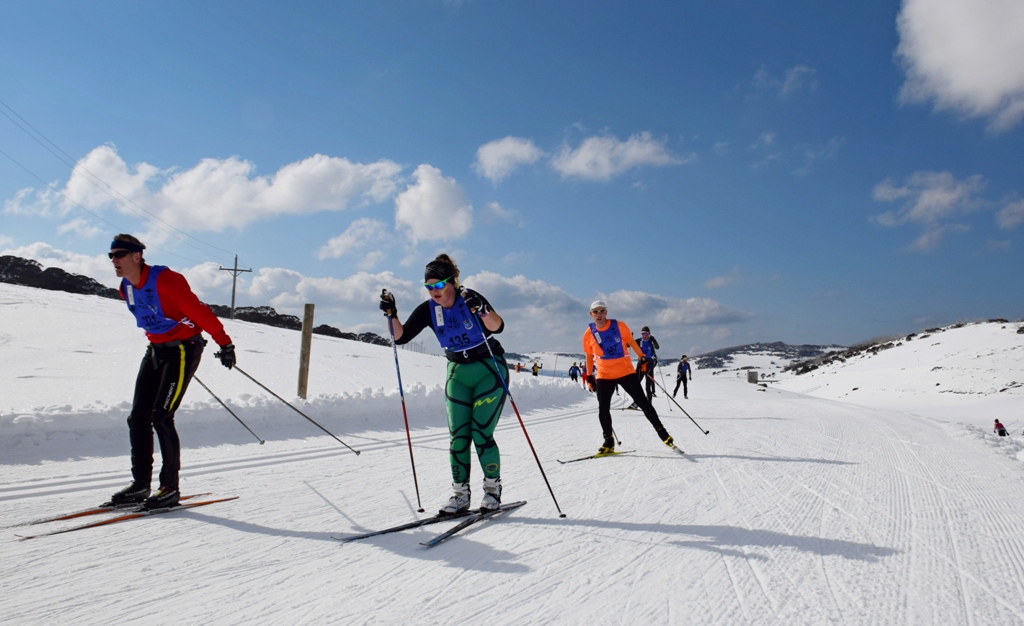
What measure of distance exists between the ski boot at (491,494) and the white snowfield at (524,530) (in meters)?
0.15

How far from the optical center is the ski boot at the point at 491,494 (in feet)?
12.4

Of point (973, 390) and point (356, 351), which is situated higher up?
point (356, 351)

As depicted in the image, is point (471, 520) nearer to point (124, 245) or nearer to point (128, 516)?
point (128, 516)

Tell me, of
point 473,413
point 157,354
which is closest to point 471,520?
point 473,413

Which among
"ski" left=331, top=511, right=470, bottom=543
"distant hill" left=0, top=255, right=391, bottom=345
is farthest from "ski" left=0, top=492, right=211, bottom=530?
"distant hill" left=0, top=255, right=391, bottom=345

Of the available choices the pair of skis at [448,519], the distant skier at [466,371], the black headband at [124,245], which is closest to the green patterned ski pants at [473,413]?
the distant skier at [466,371]

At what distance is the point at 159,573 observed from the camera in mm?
2758

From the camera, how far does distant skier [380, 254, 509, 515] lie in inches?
149

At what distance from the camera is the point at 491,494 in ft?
12.5

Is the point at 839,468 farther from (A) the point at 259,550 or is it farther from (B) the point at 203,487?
(B) the point at 203,487

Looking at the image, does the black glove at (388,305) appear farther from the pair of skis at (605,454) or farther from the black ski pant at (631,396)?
the black ski pant at (631,396)

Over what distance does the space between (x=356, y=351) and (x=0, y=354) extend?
39.8 feet

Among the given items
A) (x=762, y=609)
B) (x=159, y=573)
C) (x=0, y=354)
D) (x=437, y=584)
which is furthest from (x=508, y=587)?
(x=0, y=354)

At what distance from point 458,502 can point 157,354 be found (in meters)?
2.62
